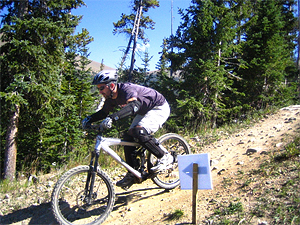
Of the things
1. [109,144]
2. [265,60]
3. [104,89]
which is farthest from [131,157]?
[265,60]

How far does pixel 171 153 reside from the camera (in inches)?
190

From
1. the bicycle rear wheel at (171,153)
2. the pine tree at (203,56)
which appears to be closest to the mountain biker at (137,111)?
the bicycle rear wheel at (171,153)

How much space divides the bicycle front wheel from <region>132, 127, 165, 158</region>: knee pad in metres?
0.80

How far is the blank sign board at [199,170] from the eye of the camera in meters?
3.11

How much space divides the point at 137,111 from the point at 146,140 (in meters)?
0.51

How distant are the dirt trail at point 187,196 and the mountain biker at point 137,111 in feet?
1.66

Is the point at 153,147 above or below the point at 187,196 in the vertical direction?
above

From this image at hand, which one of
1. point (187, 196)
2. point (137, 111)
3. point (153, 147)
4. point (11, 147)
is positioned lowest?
point (11, 147)

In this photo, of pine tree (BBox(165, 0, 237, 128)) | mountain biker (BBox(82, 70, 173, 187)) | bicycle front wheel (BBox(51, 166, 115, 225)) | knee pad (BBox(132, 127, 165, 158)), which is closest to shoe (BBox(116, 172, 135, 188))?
mountain biker (BBox(82, 70, 173, 187))

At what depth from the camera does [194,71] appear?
12.7 meters

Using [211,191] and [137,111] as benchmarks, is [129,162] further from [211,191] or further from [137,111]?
[211,191]

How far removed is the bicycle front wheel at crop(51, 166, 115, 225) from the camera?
11.8 feet

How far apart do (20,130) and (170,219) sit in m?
9.82

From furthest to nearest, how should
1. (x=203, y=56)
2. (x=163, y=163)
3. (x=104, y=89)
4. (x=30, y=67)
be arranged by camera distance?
(x=203, y=56) < (x=30, y=67) < (x=163, y=163) < (x=104, y=89)
